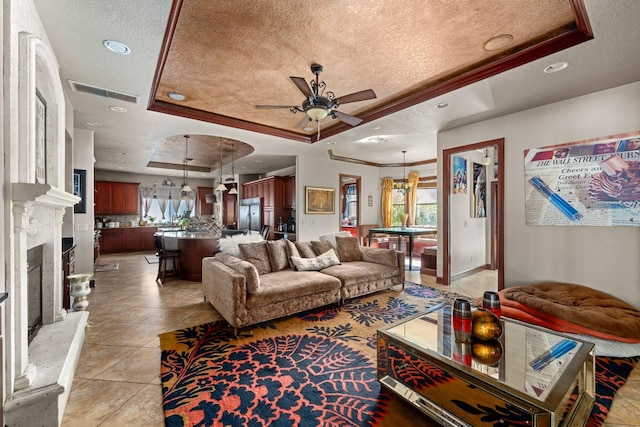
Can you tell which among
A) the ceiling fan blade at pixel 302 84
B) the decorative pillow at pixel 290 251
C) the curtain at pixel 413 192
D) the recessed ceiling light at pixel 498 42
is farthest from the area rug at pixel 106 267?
the curtain at pixel 413 192

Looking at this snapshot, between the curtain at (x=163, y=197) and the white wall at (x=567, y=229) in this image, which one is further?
the curtain at (x=163, y=197)

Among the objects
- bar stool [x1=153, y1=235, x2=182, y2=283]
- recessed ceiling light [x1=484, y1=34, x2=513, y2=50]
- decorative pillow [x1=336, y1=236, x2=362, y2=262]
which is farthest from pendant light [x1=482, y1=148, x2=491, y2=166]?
bar stool [x1=153, y1=235, x2=182, y2=283]

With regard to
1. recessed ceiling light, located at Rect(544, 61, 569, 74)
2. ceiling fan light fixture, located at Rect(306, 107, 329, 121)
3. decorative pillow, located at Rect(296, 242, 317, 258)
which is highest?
recessed ceiling light, located at Rect(544, 61, 569, 74)

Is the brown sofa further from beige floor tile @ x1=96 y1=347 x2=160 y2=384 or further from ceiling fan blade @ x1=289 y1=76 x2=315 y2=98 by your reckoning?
ceiling fan blade @ x1=289 y1=76 x2=315 y2=98

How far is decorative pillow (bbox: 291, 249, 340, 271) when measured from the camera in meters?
3.83

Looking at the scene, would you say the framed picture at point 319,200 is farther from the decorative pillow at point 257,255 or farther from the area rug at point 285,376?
the area rug at point 285,376

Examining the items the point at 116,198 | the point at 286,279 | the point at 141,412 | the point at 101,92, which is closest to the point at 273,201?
the point at 286,279

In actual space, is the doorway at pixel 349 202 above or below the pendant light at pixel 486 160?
below

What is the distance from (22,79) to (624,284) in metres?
5.56

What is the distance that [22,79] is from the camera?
5.41 ft

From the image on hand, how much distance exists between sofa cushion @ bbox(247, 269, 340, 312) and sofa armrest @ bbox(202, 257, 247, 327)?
0.35 ft

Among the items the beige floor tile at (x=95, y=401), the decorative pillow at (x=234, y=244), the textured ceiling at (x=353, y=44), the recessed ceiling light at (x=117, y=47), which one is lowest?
the beige floor tile at (x=95, y=401)

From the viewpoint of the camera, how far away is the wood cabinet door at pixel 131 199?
30.8ft

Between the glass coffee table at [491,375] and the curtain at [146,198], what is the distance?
10.4 metres
